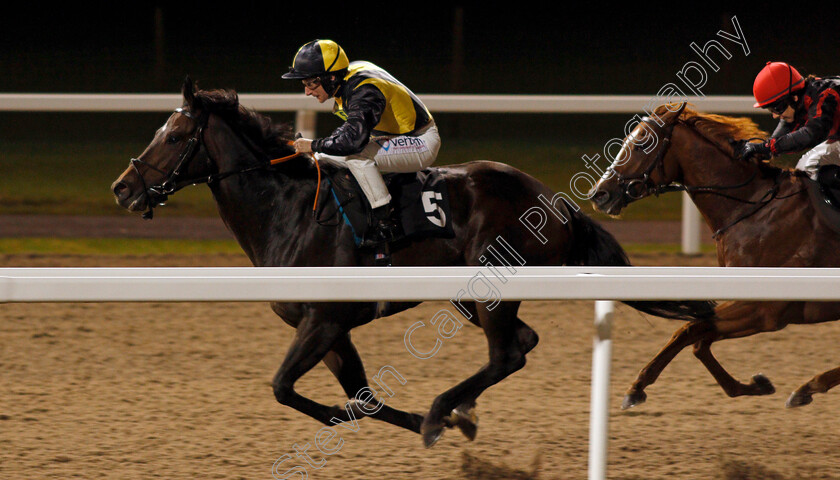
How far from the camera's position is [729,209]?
435 centimetres

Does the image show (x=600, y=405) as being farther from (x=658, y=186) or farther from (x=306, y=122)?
(x=306, y=122)

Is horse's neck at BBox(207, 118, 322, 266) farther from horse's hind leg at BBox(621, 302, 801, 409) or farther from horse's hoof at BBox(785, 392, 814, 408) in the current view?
horse's hoof at BBox(785, 392, 814, 408)

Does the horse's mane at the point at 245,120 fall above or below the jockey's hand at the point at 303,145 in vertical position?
above

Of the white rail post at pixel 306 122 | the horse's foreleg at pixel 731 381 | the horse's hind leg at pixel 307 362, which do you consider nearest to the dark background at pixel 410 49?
the white rail post at pixel 306 122

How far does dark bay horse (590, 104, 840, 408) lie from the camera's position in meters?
4.07

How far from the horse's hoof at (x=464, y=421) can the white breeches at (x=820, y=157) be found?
1740mm

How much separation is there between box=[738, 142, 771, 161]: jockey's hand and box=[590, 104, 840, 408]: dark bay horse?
0.04 meters

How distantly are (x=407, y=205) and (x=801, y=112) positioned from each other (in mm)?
1694

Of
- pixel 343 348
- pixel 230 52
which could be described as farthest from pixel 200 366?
pixel 230 52

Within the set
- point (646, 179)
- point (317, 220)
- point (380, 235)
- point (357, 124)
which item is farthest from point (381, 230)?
point (646, 179)

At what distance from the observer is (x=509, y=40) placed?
1706 centimetres

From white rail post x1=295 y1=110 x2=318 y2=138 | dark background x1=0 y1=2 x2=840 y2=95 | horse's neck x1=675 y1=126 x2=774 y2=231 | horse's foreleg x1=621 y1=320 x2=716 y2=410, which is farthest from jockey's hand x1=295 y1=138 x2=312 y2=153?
dark background x1=0 y1=2 x2=840 y2=95

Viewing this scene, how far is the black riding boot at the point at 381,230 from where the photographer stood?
12.6 ft

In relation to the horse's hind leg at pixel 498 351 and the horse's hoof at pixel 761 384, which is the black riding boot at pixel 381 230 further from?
the horse's hoof at pixel 761 384
